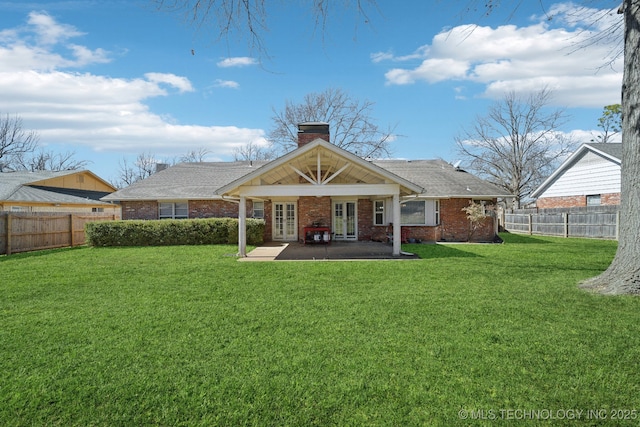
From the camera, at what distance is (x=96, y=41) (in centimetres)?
897

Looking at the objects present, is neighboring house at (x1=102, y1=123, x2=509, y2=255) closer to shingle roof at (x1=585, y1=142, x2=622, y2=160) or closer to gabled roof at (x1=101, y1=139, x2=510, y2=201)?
gabled roof at (x1=101, y1=139, x2=510, y2=201)

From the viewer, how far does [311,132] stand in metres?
16.6

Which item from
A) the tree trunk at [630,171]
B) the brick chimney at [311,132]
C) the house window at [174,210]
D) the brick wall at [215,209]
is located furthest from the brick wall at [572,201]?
the house window at [174,210]

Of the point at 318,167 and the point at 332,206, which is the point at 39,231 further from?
the point at 332,206

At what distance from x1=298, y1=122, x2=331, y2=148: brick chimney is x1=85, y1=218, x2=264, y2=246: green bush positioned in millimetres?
4292

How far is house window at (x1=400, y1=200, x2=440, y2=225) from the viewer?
18453mm

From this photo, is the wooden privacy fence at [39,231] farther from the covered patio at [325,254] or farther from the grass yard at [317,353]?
the covered patio at [325,254]

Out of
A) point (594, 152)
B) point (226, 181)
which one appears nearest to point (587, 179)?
point (594, 152)

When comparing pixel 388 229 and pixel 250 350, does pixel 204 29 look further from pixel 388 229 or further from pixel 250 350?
pixel 388 229

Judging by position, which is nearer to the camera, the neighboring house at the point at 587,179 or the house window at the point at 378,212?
→ the house window at the point at 378,212

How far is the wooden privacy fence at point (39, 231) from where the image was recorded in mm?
14016

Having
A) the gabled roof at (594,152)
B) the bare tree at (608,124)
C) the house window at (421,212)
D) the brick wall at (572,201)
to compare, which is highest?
the bare tree at (608,124)

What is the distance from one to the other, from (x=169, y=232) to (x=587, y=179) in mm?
22673

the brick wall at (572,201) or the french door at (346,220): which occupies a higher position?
the brick wall at (572,201)
